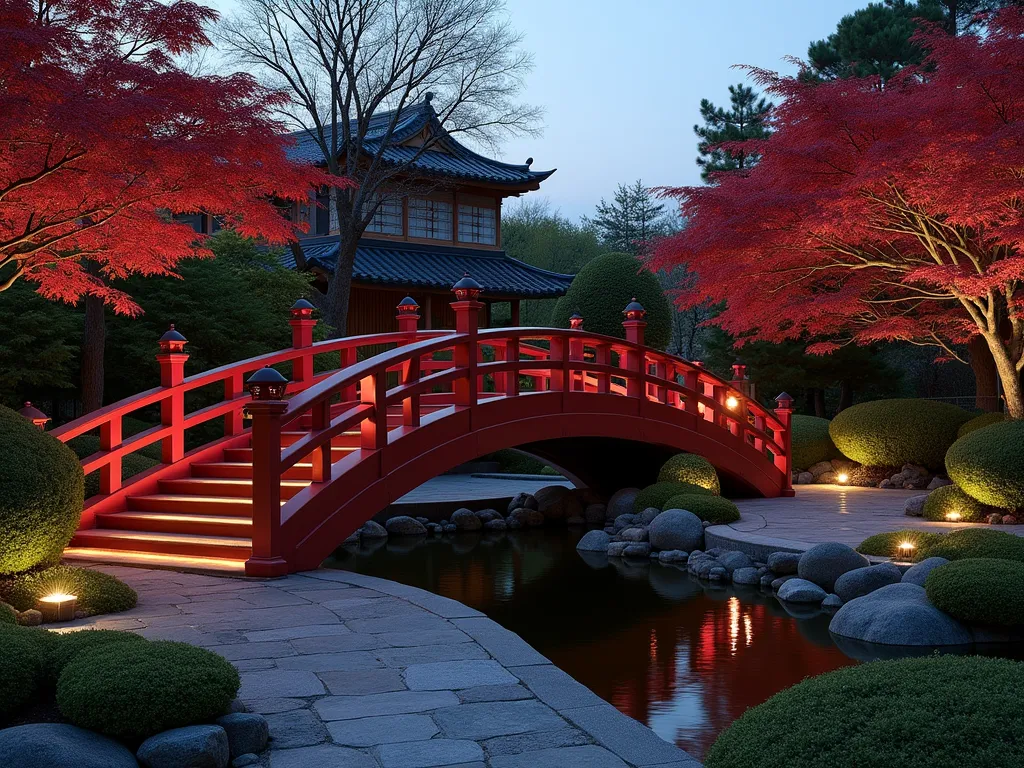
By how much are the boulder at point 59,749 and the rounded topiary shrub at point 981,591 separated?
5450mm

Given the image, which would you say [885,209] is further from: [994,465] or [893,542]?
[893,542]

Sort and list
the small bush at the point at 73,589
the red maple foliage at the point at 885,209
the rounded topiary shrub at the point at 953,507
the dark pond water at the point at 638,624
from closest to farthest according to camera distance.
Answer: the dark pond water at the point at 638,624 → the small bush at the point at 73,589 → the red maple foliage at the point at 885,209 → the rounded topiary shrub at the point at 953,507

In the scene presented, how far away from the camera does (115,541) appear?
847 centimetres

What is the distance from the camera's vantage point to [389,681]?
467 cm

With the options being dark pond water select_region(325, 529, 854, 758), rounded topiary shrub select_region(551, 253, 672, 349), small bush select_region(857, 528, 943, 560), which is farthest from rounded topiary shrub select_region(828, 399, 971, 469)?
rounded topiary shrub select_region(551, 253, 672, 349)

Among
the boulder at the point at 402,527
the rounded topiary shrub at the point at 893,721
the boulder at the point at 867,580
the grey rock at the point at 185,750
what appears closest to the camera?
the rounded topiary shrub at the point at 893,721

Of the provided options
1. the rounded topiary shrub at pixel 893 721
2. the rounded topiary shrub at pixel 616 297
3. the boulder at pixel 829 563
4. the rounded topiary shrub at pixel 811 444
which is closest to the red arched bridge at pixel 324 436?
the boulder at pixel 829 563

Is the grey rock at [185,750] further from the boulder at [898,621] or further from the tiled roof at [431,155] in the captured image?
the tiled roof at [431,155]

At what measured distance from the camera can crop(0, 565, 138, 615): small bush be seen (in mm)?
6027

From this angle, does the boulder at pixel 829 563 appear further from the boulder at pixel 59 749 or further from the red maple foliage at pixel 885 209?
the boulder at pixel 59 749

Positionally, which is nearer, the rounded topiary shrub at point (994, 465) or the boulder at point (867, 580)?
the boulder at point (867, 580)

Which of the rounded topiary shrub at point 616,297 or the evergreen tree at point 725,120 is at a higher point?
the evergreen tree at point 725,120

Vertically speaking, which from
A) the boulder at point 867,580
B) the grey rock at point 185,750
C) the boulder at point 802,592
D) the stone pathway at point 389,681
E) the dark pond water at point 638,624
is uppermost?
the grey rock at point 185,750

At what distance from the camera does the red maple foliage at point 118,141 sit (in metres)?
7.04
